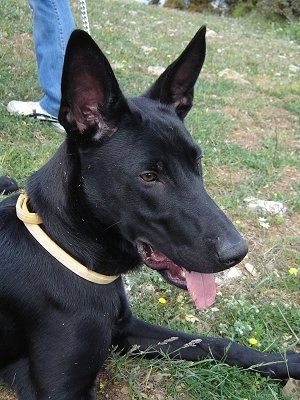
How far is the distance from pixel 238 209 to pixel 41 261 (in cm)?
216

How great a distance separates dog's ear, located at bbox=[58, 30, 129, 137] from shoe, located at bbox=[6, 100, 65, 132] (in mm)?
2702

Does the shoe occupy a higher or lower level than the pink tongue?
lower

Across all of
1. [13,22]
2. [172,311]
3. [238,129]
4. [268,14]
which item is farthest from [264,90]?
[268,14]

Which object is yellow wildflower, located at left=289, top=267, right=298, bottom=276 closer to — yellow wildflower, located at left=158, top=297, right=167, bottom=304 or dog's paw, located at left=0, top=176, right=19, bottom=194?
yellow wildflower, located at left=158, top=297, right=167, bottom=304

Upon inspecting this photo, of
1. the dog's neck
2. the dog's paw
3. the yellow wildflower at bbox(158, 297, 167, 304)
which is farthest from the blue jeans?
the dog's neck

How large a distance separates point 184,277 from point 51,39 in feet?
10.3

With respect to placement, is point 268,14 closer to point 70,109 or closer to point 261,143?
point 261,143

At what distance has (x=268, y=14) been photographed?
1527 centimetres

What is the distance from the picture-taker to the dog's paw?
3.67 m

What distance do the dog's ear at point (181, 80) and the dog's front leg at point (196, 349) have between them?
1.09 meters

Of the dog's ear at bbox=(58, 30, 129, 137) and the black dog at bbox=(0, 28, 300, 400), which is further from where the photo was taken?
the black dog at bbox=(0, 28, 300, 400)

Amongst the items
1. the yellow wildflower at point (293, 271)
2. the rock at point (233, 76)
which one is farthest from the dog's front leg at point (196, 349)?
the rock at point (233, 76)

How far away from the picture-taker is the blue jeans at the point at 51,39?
456 centimetres

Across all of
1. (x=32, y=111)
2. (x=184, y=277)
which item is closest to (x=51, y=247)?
(x=184, y=277)
